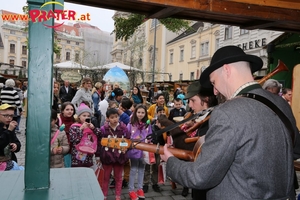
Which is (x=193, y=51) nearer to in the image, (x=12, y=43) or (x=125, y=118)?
(x=125, y=118)

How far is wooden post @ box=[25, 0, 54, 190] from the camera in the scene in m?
1.75

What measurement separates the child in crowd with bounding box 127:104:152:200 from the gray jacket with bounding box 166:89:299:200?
3.10 meters

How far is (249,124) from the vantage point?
4.70 ft

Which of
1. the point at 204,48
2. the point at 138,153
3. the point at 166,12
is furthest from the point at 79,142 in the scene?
the point at 204,48

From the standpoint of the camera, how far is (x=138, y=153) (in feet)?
15.0

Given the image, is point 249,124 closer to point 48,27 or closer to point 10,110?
point 48,27

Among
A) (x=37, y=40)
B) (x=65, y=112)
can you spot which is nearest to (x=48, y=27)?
(x=37, y=40)

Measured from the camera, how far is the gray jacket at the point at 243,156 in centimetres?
142

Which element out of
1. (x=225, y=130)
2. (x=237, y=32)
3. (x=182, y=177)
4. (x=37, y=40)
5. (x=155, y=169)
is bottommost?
(x=155, y=169)

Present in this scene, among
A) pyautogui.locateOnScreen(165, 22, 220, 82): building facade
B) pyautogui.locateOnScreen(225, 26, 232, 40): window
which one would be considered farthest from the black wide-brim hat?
pyautogui.locateOnScreen(165, 22, 220, 82): building facade

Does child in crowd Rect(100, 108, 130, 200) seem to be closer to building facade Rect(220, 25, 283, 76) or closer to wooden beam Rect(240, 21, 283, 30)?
wooden beam Rect(240, 21, 283, 30)

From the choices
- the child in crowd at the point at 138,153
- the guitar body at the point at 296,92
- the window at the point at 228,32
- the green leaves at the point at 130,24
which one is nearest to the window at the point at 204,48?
the window at the point at 228,32

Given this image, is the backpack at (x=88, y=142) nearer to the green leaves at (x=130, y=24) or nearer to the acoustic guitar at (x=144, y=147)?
the acoustic guitar at (x=144, y=147)

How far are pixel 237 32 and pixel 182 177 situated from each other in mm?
26927
